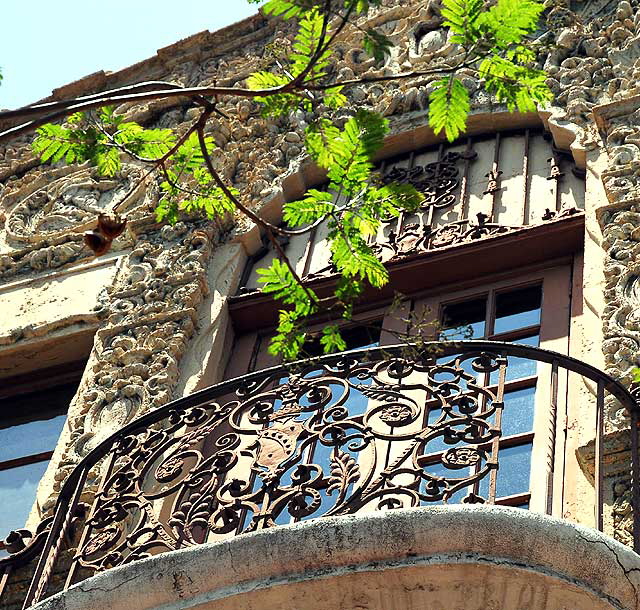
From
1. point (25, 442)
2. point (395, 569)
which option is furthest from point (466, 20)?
point (25, 442)

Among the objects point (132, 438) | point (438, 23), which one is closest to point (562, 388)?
point (132, 438)

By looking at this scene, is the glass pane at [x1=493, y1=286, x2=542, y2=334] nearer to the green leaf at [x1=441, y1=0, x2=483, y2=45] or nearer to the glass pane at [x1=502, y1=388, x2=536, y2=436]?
the glass pane at [x1=502, y1=388, x2=536, y2=436]

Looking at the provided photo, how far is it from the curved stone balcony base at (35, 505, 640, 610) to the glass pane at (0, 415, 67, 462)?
337 cm

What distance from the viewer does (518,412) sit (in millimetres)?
7035

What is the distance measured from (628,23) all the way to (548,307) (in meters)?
2.49

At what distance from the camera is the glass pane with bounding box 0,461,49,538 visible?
8102 mm

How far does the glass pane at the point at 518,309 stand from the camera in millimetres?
7824

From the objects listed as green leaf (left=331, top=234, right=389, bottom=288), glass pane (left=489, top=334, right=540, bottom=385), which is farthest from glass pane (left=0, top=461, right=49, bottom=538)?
green leaf (left=331, top=234, right=389, bottom=288)

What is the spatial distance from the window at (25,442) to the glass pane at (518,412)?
2.79m

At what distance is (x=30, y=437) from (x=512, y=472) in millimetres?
3391

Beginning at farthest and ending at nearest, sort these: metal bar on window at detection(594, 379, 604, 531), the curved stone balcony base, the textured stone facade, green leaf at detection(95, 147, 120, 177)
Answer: the textured stone facade
green leaf at detection(95, 147, 120, 177)
metal bar on window at detection(594, 379, 604, 531)
the curved stone balcony base

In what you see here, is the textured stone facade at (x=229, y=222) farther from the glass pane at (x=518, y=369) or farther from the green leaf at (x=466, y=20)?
the green leaf at (x=466, y=20)

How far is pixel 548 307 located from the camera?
25.5 feet

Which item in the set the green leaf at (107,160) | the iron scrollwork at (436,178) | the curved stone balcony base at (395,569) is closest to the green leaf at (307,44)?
the green leaf at (107,160)
